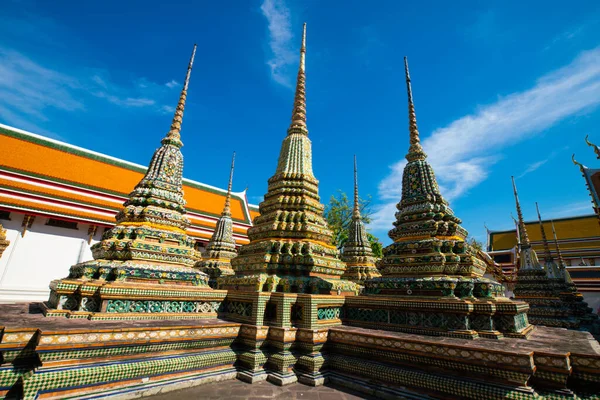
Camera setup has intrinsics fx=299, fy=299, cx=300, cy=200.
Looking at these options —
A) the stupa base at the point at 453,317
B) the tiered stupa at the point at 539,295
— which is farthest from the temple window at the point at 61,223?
the tiered stupa at the point at 539,295

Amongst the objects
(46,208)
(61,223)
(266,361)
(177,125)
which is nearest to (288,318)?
(266,361)

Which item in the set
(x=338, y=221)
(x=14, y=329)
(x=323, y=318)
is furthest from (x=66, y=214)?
(x=338, y=221)

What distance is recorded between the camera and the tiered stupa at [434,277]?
494 cm

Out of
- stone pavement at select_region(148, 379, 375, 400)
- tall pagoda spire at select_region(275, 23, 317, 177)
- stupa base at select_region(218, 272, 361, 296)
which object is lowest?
stone pavement at select_region(148, 379, 375, 400)

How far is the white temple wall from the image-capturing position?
14.7 meters

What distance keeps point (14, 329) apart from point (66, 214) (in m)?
14.6

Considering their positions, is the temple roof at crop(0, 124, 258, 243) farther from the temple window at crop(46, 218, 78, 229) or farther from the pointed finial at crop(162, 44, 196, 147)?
the pointed finial at crop(162, 44, 196, 147)

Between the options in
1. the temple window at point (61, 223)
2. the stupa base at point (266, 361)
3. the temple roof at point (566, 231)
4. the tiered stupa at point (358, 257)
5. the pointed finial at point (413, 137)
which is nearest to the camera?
the stupa base at point (266, 361)

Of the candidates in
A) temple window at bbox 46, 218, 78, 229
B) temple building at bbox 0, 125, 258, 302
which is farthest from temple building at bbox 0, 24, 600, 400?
temple window at bbox 46, 218, 78, 229

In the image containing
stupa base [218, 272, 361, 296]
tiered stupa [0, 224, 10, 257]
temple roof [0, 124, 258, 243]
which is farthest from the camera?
temple roof [0, 124, 258, 243]

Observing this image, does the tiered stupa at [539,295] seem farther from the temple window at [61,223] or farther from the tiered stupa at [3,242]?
the tiered stupa at [3,242]

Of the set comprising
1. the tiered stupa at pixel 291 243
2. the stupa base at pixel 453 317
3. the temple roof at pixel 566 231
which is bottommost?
the stupa base at pixel 453 317

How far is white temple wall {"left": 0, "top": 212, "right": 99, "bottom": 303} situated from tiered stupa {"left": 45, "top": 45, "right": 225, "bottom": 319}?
12824 millimetres

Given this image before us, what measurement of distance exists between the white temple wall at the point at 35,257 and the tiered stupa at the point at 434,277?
55.6ft
